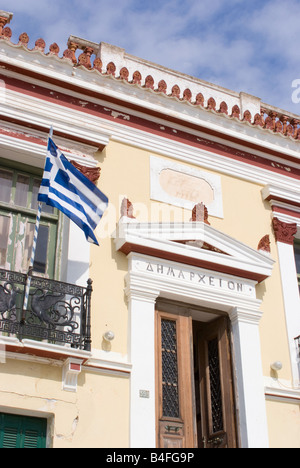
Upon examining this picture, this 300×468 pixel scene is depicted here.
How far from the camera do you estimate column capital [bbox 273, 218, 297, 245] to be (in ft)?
36.5

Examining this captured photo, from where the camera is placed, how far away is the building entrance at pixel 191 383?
8.91 metres

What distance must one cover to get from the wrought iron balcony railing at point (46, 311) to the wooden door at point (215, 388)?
227cm

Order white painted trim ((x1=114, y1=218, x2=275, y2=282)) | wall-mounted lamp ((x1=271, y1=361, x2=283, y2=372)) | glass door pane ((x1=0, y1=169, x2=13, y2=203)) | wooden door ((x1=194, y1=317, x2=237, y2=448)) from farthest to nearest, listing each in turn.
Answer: wall-mounted lamp ((x1=271, y1=361, x2=283, y2=372))
glass door pane ((x1=0, y1=169, x2=13, y2=203))
white painted trim ((x1=114, y1=218, x2=275, y2=282))
wooden door ((x1=194, y1=317, x2=237, y2=448))

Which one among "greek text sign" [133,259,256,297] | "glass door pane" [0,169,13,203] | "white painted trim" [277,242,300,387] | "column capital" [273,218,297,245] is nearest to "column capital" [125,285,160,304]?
"greek text sign" [133,259,256,297]

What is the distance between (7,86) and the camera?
32.7ft

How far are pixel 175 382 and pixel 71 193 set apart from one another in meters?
2.84

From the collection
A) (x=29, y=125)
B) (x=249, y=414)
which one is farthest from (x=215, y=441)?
(x=29, y=125)

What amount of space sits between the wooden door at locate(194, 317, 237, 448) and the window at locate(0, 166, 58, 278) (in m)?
2.57

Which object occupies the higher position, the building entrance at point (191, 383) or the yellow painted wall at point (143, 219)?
the yellow painted wall at point (143, 219)

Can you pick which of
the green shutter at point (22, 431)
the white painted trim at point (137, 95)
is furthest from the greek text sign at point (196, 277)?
the white painted trim at point (137, 95)

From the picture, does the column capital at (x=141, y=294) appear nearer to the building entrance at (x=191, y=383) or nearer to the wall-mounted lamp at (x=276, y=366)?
the building entrance at (x=191, y=383)

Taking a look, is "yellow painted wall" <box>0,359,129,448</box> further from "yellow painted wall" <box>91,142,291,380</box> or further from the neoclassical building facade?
"yellow painted wall" <box>91,142,291,380</box>

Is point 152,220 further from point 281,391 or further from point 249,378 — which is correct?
point 281,391

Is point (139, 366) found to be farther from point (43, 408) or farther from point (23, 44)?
point (23, 44)
